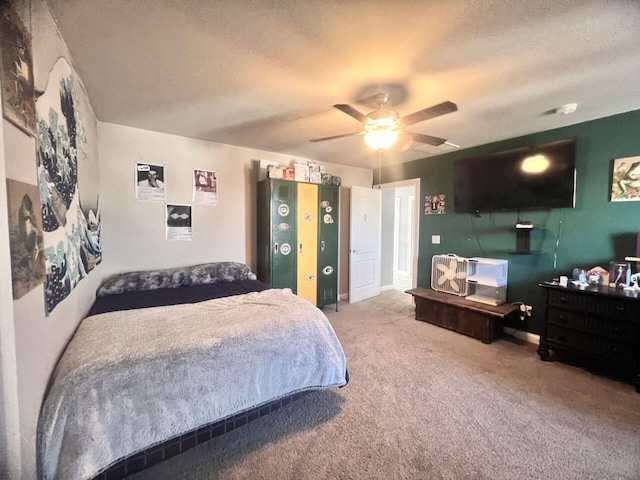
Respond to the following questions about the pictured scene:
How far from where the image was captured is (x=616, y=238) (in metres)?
2.58

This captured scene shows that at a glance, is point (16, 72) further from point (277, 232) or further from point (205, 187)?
point (277, 232)

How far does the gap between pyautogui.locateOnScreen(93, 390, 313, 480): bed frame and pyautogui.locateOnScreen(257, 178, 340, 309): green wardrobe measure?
6.28 feet

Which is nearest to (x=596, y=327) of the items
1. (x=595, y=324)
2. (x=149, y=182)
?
(x=595, y=324)

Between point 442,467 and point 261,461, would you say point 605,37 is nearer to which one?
point 442,467

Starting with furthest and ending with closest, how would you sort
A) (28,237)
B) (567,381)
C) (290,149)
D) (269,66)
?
(290,149) < (567,381) < (269,66) < (28,237)

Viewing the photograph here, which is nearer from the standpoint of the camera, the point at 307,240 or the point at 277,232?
the point at 277,232

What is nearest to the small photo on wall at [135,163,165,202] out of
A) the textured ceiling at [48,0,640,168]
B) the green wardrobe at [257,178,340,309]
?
the textured ceiling at [48,0,640,168]

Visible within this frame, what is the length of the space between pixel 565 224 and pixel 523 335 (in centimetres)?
140

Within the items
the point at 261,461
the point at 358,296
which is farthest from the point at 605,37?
the point at 358,296

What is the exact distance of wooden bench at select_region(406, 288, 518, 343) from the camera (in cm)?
301

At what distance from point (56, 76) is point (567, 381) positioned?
4329mm

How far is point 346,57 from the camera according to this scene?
1669mm

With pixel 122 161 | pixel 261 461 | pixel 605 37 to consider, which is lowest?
pixel 261 461

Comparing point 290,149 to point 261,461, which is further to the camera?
point 290,149
